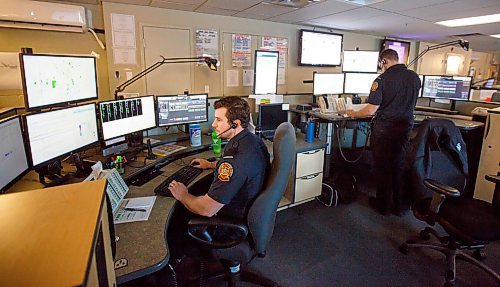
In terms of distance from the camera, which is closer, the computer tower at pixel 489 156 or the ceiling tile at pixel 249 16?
the computer tower at pixel 489 156

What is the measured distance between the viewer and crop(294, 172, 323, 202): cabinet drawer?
2.73 meters

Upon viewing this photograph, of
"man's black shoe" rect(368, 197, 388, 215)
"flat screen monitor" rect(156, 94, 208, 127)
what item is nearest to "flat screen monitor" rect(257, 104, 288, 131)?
"flat screen monitor" rect(156, 94, 208, 127)

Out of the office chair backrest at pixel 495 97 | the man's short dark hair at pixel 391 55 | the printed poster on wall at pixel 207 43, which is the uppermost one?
the printed poster on wall at pixel 207 43

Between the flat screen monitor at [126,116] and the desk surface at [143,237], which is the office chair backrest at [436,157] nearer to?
the desk surface at [143,237]

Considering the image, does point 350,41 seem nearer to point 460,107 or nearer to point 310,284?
point 460,107

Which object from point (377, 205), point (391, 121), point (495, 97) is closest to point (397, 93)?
point (391, 121)

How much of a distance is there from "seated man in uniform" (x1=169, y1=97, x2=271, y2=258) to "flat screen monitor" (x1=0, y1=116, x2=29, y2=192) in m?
0.69

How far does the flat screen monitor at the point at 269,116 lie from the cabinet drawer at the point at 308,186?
1.98 feet

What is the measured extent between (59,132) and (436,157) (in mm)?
2390

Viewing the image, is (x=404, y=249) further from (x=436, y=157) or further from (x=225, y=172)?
(x=225, y=172)

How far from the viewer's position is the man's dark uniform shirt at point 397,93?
2.60 m

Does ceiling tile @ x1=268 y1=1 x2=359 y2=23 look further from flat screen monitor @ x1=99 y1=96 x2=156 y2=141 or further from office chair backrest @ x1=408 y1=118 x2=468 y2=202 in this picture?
flat screen monitor @ x1=99 y1=96 x2=156 y2=141

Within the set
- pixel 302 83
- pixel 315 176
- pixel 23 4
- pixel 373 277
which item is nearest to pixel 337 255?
pixel 373 277

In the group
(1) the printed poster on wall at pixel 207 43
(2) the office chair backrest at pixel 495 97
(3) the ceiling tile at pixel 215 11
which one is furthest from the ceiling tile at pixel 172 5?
(2) the office chair backrest at pixel 495 97
